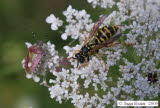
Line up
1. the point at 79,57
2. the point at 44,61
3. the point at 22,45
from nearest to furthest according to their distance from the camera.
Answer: the point at 79,57 < the point at 44,61 < the point at 22,45

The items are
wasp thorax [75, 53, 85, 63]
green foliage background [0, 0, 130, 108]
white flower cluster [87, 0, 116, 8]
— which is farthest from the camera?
green foliage background [0, 0, 130, 108]

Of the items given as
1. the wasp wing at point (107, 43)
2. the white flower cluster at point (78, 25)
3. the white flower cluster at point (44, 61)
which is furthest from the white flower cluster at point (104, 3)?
the white flower cluster at point (44, 61)

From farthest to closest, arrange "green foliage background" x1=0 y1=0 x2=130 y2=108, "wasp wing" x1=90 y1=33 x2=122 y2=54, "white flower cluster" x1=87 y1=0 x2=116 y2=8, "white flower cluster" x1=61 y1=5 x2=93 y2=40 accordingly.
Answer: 1. "green foliage background" x1=0 y1=0 x2=130 y2=108
2. "white flower cluster" x1=87 y1=0 x2=116 y2=8
3. "white flower cluster" x1=61 y1=5 x2=93 y2=40
4. "wasp wing" x1=90 y1=33 x2=122 y2=54

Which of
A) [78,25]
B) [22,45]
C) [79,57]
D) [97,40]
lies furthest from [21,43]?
[97,40]

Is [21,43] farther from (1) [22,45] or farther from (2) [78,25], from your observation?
(2) [78,25]

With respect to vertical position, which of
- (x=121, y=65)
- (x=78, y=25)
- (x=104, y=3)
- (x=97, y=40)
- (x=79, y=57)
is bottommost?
(x=121, y=65)

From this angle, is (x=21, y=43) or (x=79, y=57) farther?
(x=21, y=43)

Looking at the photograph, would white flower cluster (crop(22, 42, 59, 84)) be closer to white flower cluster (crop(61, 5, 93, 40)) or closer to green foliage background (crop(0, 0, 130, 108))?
white flower cluster (crop(61, 5, 93, 40))

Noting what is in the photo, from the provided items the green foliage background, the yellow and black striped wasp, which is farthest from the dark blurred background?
the yellow and black striped wasp
